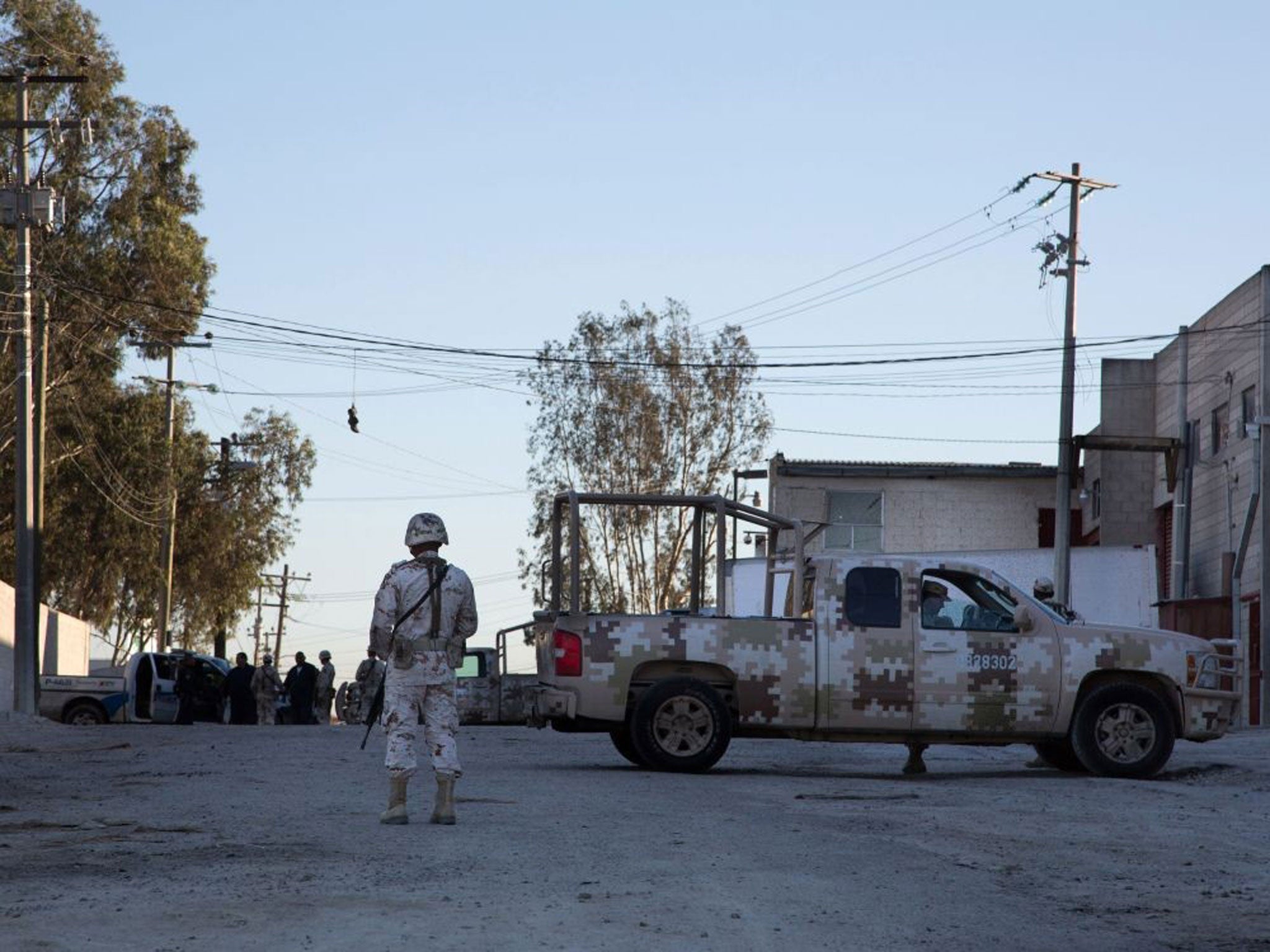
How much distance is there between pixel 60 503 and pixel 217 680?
1200cm

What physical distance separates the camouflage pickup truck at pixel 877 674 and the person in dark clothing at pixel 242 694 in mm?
22205

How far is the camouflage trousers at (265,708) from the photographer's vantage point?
38.3 meters

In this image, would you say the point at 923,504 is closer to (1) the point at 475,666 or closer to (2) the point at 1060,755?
(1) the point at 475,666

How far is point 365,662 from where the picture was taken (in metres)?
40.8

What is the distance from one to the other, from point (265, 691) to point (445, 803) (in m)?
28.0

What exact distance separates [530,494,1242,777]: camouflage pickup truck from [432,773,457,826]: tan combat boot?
19.3 feet

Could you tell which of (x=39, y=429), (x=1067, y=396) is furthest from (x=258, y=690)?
(x=1067, y=396)

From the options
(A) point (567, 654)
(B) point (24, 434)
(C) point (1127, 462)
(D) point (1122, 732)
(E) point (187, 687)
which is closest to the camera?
(A) point (567, 654)

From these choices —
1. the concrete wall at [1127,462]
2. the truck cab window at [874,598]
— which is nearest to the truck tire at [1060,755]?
the truck cab window at [874,598]

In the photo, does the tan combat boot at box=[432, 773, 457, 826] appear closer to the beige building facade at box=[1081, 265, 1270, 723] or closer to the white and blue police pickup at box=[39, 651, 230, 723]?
the beige building facade at box=[1081, 265, 1270, 723]

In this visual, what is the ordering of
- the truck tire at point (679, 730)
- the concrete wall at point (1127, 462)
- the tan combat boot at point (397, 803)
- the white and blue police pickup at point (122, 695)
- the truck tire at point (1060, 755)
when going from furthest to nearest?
the concrete wall at point (1127, 462), the white and blue police pickup at point (122, 695), the truck tire at point (1060, 755), the truck tire at point (679, 730), the tan combat boot at point (397, 803)

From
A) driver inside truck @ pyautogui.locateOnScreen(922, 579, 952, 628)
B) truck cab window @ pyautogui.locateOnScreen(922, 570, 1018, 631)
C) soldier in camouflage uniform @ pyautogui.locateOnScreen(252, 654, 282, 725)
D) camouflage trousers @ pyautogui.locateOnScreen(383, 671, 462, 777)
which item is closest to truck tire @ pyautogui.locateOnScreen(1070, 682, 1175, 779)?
truck cab window @ pyautogui.locateOnScreen(922, 570, 1018, 631)

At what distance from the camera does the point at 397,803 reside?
11.3 m

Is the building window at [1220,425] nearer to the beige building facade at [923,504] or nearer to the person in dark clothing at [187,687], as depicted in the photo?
the beige building facade at [923,504]
